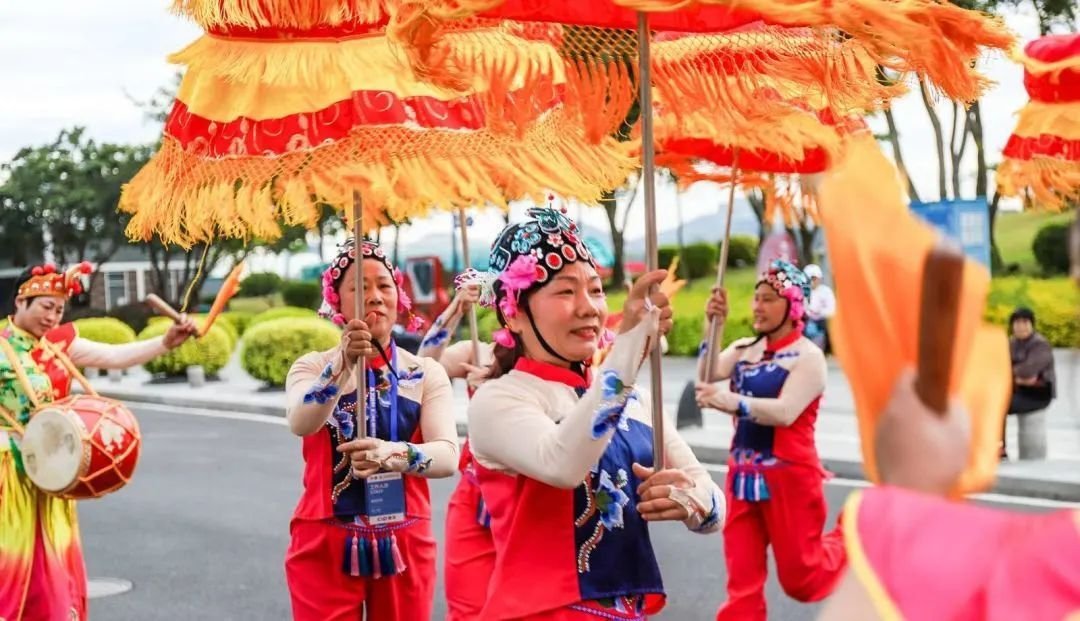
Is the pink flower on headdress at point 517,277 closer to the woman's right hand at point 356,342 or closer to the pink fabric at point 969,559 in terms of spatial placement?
the woman's right hand at point 356,342

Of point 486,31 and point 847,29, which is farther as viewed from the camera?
point 486,31

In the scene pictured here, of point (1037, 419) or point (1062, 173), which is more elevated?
point (1062, 173)

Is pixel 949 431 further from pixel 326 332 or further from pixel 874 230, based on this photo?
pixel 326 332

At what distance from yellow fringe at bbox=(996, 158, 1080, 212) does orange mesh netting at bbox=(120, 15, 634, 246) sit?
2534mm

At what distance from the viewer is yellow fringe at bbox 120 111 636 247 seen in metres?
4.11

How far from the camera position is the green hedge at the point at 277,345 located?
20531mm

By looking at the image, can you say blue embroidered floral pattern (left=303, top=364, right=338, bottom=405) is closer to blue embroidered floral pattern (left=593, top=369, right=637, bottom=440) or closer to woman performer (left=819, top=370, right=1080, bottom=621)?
blue embroidered floral pattern (left=593, top=369, right=637, bottom=440)

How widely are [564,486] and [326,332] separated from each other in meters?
18.0

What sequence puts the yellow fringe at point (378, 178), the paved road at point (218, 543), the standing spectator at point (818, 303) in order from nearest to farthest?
the yellow fringe at point (378, 178)
the paved road at point (218, 543)
the standing spectator at point (818, 303)

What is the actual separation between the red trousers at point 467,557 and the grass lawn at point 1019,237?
26.8m

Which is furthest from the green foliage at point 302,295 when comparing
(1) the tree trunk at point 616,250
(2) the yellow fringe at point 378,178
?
(2) the yellow fringe at point 378,178

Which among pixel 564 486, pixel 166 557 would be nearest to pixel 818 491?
pixel 564 486

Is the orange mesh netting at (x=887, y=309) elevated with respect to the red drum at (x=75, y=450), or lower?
elevated

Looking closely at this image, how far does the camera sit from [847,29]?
269 cm
